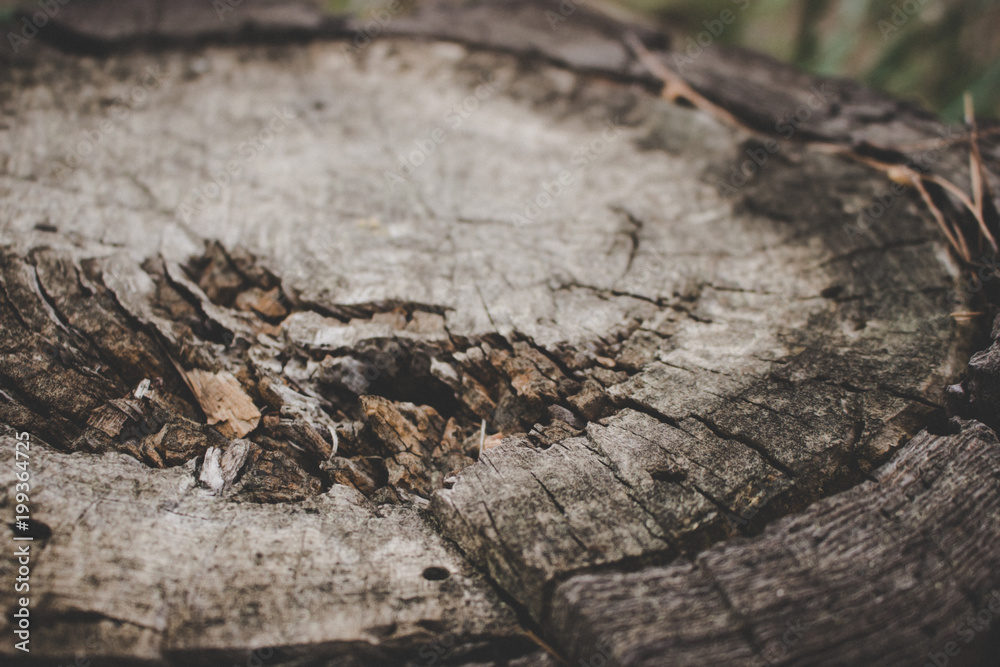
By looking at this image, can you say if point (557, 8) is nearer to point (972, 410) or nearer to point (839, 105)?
point (839, 105)

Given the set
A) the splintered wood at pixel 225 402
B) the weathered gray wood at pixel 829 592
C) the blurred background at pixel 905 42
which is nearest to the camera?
the weathered gray wood at pixel 829 592

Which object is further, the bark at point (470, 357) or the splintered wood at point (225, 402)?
the splintered wood at point (225, 402)

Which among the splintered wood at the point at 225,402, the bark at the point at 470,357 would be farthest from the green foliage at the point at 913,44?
the splintered wood at the point at 225,402

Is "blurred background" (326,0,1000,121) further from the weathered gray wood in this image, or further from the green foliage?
the weathered gray wood

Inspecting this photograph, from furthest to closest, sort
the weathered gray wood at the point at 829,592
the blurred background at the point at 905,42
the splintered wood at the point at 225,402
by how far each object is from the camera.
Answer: the blurred background at the point at 905,42 < the splintered wood at the point at 225,402 < the weathered gray wood at the point at 829,592

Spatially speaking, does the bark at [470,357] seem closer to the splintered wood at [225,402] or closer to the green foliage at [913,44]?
the splintered wood at [225,402]

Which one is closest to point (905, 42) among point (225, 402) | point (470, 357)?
point (470, 357)

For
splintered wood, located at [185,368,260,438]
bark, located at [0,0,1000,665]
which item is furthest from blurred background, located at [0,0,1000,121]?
splintered wood, located at [185,368,260,438]

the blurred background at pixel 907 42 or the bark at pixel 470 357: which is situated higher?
the blurred background at pixel 907 42

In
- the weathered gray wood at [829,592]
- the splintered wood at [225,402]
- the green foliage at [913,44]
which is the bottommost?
the weathered gray wood at [829,592]

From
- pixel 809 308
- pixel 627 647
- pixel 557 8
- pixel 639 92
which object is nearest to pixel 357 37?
pixel 557 8
